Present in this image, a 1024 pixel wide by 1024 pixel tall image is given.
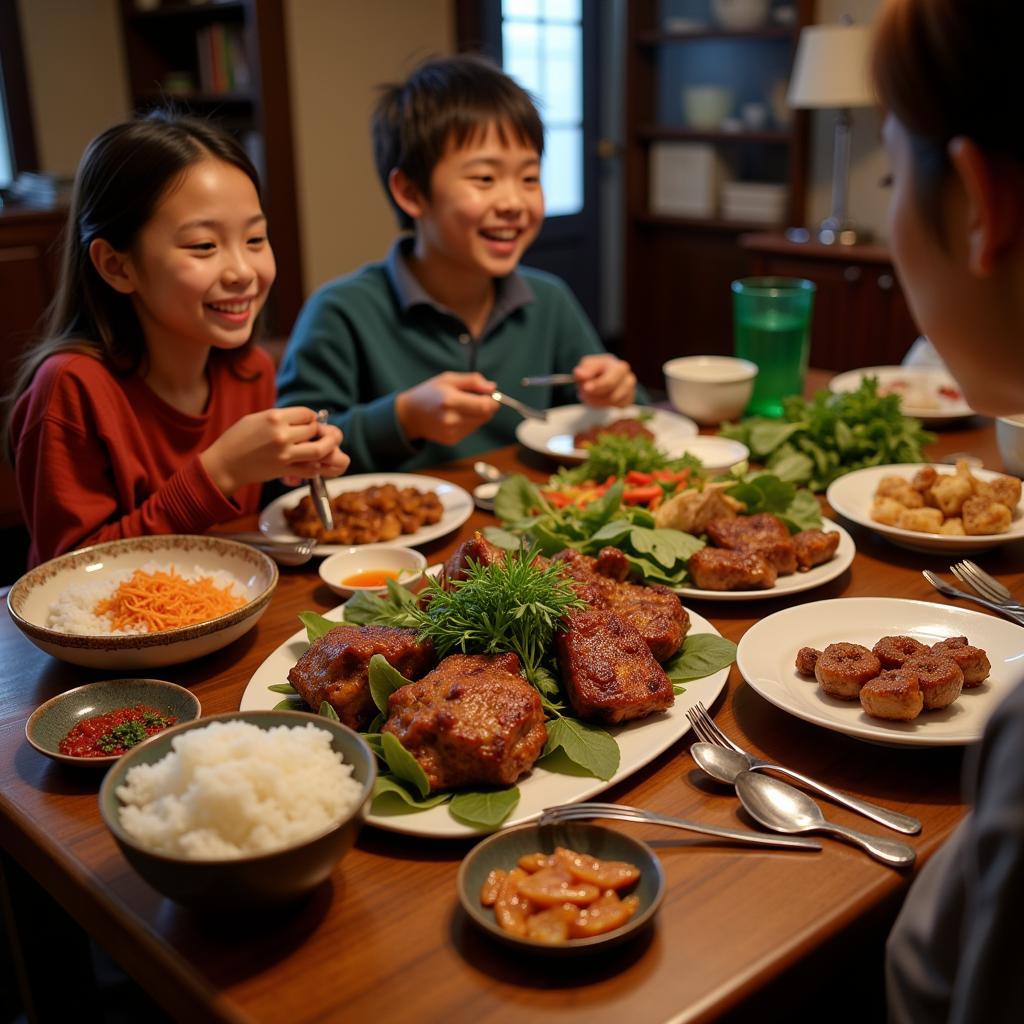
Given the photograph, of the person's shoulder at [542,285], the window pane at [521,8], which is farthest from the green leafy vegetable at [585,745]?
the window pane at [521,8]

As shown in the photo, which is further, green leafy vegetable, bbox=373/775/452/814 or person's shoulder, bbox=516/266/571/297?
person's shoulder, bbox=516/266/571/297

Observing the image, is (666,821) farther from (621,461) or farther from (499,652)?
(621,461)

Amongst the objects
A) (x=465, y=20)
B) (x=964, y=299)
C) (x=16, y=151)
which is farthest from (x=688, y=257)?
(x=964, y=299)

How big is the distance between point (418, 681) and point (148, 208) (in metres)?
1.09

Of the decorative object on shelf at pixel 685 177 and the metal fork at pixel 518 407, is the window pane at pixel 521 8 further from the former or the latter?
the metal fork at pixel 518 407

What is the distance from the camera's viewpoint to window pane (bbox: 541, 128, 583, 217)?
21.0 ft

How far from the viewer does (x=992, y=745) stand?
2.33ft

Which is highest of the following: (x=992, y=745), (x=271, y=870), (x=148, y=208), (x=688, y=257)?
(x=148, y=208)

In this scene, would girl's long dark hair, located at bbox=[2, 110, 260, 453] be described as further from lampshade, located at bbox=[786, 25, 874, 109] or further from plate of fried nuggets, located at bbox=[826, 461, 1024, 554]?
lampshade, located at bbox=[786, 25, 874, 109]

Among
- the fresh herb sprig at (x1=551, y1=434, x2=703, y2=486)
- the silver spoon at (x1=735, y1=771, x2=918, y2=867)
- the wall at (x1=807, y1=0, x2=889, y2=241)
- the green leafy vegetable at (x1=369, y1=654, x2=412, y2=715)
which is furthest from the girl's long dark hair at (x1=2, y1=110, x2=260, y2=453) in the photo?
the wall at (x1=807, y1=0, x2=889, y2=241)

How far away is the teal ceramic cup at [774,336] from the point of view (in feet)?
7.94

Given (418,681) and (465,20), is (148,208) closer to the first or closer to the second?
(418,681)

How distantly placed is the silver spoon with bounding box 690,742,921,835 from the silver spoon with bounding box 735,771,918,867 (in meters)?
0.01

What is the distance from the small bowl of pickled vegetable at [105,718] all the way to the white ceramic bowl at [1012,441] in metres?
1.43
